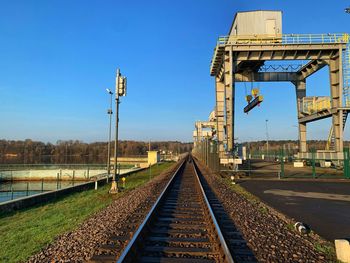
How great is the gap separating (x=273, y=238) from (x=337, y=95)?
1219 inches

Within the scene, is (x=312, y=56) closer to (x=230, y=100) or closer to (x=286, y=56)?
Result: (x=286, y=56)

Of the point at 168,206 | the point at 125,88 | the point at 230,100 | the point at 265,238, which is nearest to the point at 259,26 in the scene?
the point at 230,100

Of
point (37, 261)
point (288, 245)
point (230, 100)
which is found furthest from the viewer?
point (230, 100)

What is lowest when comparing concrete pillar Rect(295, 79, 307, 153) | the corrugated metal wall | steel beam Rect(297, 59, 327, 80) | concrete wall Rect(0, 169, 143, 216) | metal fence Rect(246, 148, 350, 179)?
concrete wall Rect(0, 169, 143, 216)

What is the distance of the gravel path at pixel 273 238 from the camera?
5.84 m

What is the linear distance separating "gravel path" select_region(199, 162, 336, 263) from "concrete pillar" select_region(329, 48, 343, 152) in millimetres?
25439

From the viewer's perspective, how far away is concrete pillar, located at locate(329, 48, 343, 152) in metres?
32.1

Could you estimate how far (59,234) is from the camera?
25.8 feet

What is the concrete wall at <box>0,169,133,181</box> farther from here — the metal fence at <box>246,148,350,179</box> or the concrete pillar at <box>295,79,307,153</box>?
the concrete pillar at <box>295,79,307,153</box>

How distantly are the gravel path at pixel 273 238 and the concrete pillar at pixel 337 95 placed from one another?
25.4 m

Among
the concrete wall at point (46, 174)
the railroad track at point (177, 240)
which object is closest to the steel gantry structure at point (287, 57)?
the railroad track at point (177, 240)

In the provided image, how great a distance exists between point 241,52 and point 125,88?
19300 millimetres

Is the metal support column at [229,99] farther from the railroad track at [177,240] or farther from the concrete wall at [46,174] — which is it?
the concrete wall at [46,174]

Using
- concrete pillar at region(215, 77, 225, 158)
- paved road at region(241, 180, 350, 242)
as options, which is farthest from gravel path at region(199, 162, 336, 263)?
concrete pillar at region(215, 77, 225, 158)
